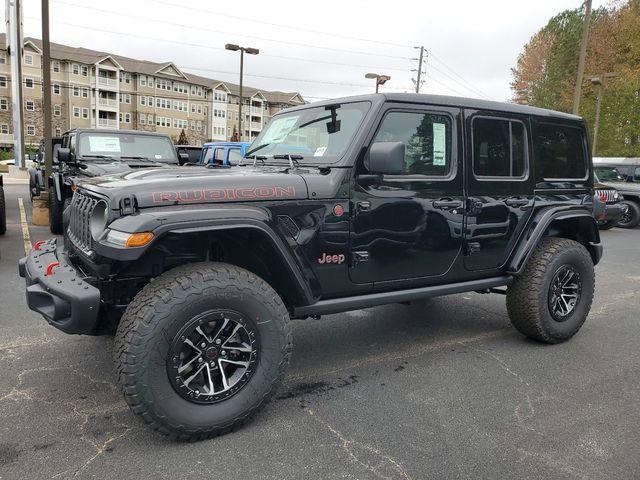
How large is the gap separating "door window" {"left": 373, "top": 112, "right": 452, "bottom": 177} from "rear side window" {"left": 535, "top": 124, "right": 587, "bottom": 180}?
1.02 meters

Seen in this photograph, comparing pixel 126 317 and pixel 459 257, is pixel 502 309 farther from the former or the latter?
pixel 126 317

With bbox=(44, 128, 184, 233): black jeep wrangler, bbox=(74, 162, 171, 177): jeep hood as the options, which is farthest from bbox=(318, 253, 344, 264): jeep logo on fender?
bbox=(44, 128, 184, 233): black jeep wrangler

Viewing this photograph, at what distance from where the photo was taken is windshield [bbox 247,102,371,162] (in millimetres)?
3268

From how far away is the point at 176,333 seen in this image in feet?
8.29

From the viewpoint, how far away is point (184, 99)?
215ft

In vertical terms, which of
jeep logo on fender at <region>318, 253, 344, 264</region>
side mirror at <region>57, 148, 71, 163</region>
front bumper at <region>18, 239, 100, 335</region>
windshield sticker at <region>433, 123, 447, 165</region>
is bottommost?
front bumper at <region>18, 239, 100, 335</region>

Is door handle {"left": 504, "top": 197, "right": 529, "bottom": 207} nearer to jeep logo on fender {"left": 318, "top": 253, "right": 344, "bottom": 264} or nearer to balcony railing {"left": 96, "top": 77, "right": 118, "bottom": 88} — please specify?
jeep logo on fender {"left": 318, "top": 253, "right": 344, "bottom": 264}

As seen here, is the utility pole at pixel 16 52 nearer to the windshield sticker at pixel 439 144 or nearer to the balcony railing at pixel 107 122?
the windshield sticker at pixel 439 144

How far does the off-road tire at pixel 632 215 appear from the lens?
45.2 ft

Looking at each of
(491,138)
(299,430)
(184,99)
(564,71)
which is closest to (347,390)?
(299,430)

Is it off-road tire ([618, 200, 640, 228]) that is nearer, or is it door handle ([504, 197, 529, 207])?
door handle ([504, 197, 529, 207])

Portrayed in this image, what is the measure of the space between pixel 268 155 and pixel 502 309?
3.23 meters

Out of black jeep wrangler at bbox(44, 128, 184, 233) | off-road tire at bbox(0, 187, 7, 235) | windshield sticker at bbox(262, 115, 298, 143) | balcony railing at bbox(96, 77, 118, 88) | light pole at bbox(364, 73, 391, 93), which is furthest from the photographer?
balcony railing at bbox(96, 77, 118, 88)

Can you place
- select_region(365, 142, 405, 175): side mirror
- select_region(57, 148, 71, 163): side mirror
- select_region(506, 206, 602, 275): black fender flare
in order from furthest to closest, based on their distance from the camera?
select_region(57, 148, 71, 163): side mirror, select_region(506, 206, 602, 275): black fender flare, select_region(365, 142, 405, 175): side mirror
